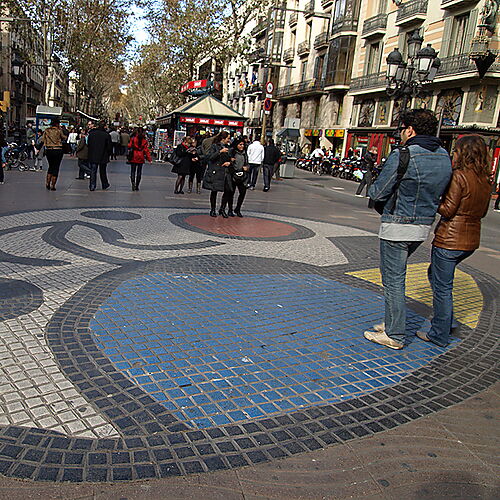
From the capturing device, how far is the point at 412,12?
28516mm

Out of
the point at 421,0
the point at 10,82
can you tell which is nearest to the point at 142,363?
the point at 421,0

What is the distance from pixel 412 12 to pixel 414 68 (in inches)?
677

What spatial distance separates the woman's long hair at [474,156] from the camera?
12.7 ft

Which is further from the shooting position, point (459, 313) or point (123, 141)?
point (123, 141)

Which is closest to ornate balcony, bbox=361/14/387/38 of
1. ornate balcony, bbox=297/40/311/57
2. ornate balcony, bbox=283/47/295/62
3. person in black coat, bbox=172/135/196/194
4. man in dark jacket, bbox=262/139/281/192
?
ornate balcony, bbox=297/40/311/57

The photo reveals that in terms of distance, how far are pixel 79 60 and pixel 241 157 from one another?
96.8 ft

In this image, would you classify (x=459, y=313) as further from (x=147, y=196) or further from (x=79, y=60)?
(x=79, y=60)

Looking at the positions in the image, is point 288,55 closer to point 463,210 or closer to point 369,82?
point 369,82

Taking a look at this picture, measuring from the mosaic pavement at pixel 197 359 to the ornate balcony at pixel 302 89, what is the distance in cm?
3542

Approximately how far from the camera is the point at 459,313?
17.5 ft

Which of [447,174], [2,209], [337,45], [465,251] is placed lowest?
[2,209]

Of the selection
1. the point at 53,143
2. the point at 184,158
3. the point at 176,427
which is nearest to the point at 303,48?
the point at 184,158

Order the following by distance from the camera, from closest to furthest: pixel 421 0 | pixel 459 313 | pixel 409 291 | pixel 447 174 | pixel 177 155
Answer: pixel 447 174, pixel 459 313, pixel 409 291, pixel 177 155, pixel 421 0

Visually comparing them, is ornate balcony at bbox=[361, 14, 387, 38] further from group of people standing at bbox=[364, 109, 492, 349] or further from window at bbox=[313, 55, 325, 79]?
group of people standing at bbox=[364, 109, 492, 349]
